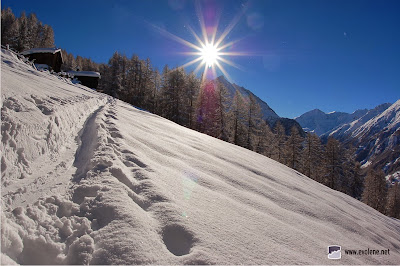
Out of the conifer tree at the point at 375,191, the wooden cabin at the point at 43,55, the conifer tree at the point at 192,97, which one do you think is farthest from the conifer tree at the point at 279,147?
the wooden cabin at the point at 43,55

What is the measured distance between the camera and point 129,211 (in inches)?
65.1

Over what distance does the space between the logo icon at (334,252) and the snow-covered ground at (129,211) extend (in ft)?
0.19

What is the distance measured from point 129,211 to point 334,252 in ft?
7.52

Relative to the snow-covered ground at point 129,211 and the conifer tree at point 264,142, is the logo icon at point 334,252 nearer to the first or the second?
the snow-covered ground at point 129,211

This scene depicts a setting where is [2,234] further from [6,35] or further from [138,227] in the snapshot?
[6,35]

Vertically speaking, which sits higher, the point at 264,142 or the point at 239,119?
the point at 239,119

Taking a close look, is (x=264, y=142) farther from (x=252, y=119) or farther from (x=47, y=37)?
(x=47, y=37)

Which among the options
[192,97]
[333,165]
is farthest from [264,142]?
[192,97]

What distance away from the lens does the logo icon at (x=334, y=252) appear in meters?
2.07

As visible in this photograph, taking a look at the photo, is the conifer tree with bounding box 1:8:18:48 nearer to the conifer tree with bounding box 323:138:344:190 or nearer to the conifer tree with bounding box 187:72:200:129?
the conifer tree with bounding box 187:72:200:129

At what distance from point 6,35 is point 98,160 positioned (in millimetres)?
59706

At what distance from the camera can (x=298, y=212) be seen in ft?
10.1

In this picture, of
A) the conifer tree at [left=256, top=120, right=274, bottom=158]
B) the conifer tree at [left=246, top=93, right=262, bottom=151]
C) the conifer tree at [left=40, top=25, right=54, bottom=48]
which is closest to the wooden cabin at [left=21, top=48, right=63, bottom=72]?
the conifer tree at [left=246, top=93, right=262, bottom=151]

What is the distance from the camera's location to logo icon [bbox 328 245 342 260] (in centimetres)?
207
